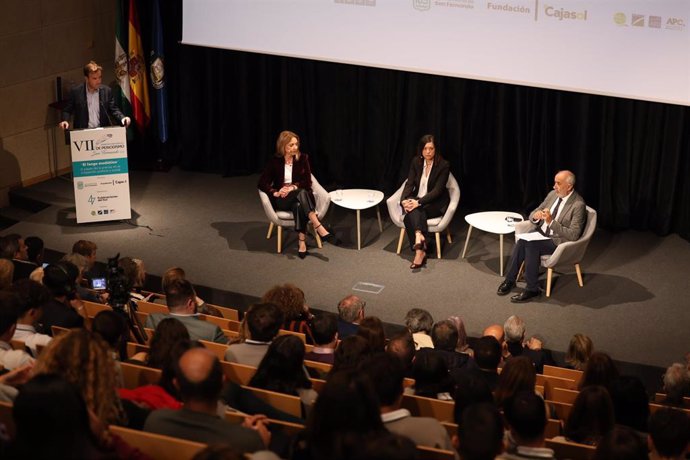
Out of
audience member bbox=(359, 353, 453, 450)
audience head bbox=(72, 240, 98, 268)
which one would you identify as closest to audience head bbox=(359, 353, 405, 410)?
audience member bbox=(359, 353, 453, 450)

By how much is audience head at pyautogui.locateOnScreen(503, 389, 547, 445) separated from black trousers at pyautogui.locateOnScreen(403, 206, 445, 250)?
4.84 meters

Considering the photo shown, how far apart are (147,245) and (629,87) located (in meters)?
4.19

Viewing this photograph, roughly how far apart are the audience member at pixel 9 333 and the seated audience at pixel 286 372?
1017 mm

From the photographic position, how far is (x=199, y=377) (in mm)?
3535

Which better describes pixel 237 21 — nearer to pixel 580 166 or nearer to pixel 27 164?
pixel 27 164

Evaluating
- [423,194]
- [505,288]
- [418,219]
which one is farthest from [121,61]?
[505,288]

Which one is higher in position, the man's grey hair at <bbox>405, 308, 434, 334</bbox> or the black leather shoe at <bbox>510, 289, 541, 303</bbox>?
the man's grey hair at <bbox>405, 308, 434, 334</bbox>

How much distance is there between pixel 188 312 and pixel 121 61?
17.8 feet

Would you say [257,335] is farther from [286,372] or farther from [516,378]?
[516,378]

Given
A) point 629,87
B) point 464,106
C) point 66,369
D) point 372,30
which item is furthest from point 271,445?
point 464,106

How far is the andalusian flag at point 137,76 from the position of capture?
10.4m

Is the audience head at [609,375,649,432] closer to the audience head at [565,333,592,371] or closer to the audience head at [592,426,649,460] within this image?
the audience head at [592,426,649,460]

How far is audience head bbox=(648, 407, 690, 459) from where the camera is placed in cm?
382

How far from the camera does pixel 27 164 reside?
10125 millimetres
